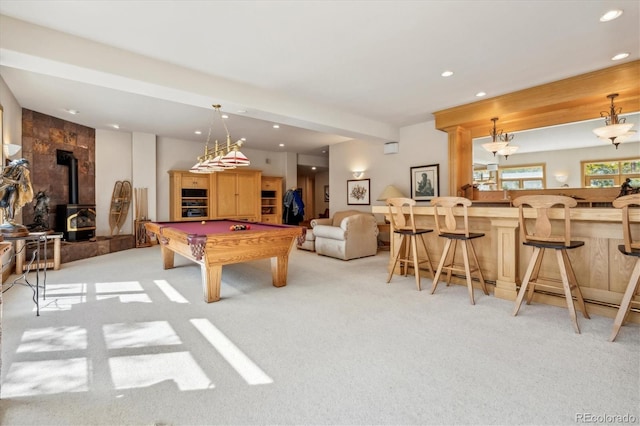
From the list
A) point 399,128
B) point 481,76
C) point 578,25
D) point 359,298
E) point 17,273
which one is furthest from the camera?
point 399,128

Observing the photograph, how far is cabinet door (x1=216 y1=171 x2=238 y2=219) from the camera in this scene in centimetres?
818

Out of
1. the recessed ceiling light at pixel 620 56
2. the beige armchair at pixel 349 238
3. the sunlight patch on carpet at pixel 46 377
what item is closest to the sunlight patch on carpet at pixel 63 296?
the sunlight patch on carpet at pixel 46 377

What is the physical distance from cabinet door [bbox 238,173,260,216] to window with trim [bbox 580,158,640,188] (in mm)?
7145

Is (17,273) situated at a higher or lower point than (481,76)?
lower

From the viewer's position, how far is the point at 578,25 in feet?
9.18

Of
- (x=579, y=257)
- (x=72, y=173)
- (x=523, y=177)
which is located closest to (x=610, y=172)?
(x=523, y=177)

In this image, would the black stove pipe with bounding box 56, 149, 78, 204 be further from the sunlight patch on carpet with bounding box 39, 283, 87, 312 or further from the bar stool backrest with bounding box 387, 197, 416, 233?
the bar stool backrest with bounding box 387, 197, 416, 233

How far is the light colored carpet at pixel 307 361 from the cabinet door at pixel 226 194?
4806mm

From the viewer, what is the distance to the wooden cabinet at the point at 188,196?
7.59 m

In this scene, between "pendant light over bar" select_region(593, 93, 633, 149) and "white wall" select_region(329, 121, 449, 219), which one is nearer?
"pendant light over bar" select_region(593, 93, 633, 149)

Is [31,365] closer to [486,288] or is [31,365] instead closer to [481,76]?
[486,288]

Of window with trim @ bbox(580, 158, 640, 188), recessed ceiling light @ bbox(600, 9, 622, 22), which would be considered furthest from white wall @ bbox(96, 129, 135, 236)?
window with trim @ bbox(580, 158, 640, 188)

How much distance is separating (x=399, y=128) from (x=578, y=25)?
387cm

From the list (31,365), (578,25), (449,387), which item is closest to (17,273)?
(31,365)
